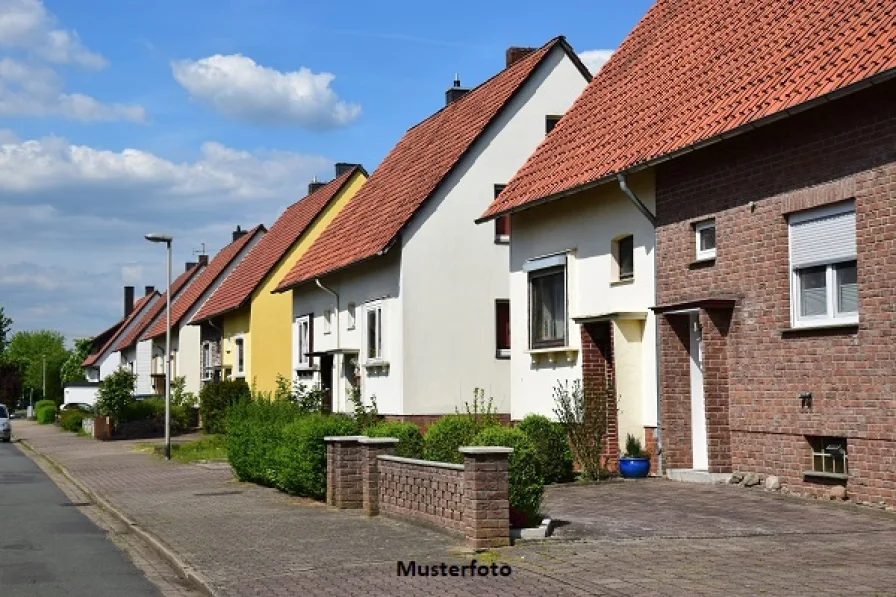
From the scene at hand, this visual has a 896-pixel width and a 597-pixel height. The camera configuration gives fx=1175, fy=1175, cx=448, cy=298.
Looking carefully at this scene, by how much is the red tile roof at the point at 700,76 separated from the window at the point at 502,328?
4.94m

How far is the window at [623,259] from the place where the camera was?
1900 cm

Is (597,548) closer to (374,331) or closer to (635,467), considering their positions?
(635,467)

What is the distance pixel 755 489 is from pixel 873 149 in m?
4.67

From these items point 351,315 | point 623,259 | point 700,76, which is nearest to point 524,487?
point 623,259

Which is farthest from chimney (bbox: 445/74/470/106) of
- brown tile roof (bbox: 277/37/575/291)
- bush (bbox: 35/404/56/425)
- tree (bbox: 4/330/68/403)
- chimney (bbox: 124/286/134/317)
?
tree (bbox: 4/330/68/403)

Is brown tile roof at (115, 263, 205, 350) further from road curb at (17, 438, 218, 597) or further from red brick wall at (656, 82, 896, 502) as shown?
red brick wall at (656, 82, 896, 502)

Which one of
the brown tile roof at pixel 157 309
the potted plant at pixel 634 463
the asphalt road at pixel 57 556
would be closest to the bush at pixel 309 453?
the asphalt road at pixel 57 556

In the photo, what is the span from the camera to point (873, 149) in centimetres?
1320

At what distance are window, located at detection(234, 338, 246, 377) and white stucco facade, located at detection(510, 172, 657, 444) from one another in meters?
23.2

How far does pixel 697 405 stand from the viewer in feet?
56.3

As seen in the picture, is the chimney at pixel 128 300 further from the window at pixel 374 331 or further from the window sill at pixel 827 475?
the window sill at pixel 827 475

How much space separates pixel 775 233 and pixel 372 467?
5920 millimetres

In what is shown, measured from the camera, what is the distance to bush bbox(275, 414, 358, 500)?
16953 millimetres

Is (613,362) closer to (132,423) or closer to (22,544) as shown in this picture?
(22,544)
